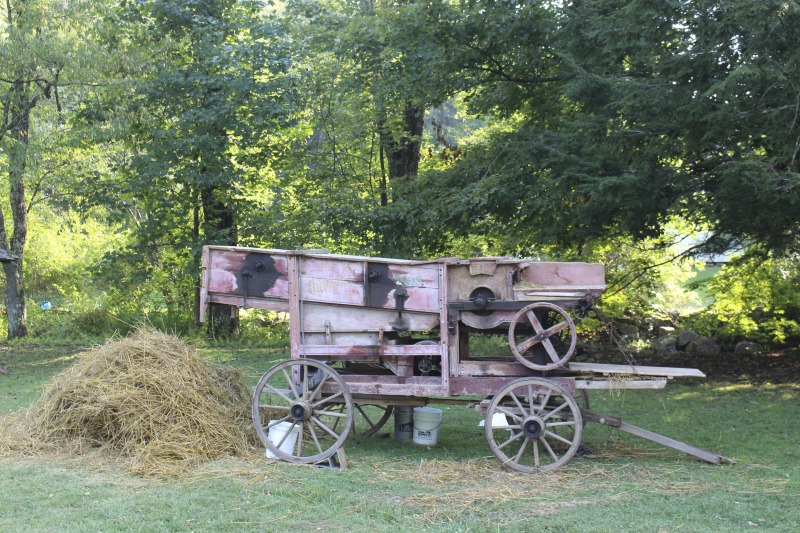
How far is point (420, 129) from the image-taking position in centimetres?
1775

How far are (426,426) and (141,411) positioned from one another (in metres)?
2.63

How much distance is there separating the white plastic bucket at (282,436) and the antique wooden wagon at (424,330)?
39mm

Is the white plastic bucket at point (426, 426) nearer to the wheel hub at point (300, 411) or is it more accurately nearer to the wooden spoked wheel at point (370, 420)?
the wooden spoked wheel at point (370, 420)

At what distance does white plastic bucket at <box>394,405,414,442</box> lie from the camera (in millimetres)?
7938

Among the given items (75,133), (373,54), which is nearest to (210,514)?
(373,54)

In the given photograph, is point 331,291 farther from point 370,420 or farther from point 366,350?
point 370,420

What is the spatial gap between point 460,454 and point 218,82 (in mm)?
9765

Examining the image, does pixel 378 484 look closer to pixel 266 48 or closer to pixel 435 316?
pixel 435 316

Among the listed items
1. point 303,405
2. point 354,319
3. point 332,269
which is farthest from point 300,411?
point 332,269

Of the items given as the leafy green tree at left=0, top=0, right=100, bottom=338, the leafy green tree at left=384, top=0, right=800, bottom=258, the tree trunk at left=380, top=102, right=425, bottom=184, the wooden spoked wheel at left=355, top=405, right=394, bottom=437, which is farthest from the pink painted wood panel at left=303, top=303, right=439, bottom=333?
the tree trunk at left=380, top=102, right=425, bottom=184

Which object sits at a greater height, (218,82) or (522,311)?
(218,82)

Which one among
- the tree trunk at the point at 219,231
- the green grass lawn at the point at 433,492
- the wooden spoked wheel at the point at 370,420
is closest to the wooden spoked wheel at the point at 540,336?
the green grass lawn at the point at 433,492

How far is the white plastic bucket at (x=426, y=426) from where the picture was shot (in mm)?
7664

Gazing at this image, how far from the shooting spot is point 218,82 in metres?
14.7
